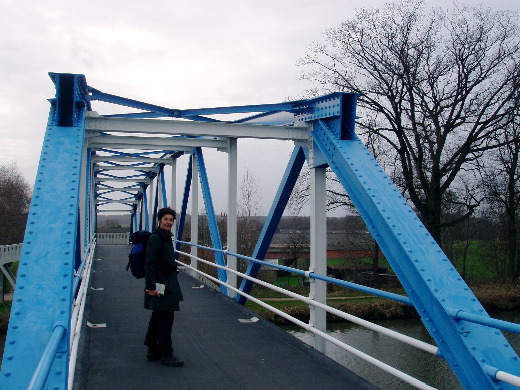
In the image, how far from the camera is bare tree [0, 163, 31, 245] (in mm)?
47981

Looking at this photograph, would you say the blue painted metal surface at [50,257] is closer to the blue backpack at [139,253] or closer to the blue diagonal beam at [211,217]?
the blue backpack at [139,253]

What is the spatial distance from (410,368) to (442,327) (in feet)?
44.1

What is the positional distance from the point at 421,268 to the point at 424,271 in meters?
0.04

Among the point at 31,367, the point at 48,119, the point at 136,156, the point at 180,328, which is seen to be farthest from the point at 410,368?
the point at 31,367

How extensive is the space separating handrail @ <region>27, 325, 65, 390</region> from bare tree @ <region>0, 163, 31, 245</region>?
48.1 metres

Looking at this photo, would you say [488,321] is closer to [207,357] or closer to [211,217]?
[207,357]

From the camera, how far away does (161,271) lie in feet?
16.5

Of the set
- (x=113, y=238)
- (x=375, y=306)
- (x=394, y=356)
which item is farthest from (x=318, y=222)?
(x=113, y=238)

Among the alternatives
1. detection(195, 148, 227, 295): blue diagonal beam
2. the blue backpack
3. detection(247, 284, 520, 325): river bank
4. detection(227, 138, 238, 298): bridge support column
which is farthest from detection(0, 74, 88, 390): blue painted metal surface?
detection(247, 284, 520, 325): river bank

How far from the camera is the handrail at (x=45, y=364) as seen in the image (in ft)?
6.53

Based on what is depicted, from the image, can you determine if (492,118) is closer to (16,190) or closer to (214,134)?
(214,134)

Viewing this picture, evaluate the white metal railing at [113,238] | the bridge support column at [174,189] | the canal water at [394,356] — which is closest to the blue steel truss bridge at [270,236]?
the canal water at [394,356]

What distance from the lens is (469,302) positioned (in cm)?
392

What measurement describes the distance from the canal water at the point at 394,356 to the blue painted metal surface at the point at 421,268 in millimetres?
6976
